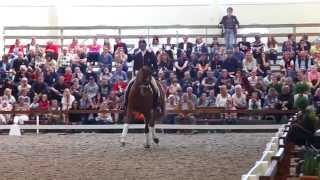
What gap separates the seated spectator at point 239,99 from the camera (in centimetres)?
1980

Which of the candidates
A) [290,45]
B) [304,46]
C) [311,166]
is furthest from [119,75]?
[311,166]

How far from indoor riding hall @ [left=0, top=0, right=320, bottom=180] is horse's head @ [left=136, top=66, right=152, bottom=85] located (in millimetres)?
29

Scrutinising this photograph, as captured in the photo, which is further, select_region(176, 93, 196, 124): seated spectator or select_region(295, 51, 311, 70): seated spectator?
select_region(295, 51, 311, 70): seated spectator

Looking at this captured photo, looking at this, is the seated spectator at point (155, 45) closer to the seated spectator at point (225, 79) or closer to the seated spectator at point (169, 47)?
the seated spectator at point (169, 47)

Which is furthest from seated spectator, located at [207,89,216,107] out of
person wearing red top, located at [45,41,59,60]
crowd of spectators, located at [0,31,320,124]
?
person wearing red top, located at [45,41,59,60]

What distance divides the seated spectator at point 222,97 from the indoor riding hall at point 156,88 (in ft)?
0.11

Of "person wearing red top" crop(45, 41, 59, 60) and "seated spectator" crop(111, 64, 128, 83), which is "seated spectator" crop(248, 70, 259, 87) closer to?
"seated spectator" crop(111, 64, 128, 83)

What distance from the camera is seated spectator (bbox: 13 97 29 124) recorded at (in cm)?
1986

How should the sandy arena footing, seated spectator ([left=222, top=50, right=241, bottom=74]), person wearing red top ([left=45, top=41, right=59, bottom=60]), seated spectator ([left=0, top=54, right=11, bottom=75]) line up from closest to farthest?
the sandy arena footing
seated spectator ([left=222, top=50, right=241, bottom=74])
seated spectator ([left=0, top=54, right=11, bottom=75])
person wearing red top ([left=45, top=41, right=59, bottom=60])

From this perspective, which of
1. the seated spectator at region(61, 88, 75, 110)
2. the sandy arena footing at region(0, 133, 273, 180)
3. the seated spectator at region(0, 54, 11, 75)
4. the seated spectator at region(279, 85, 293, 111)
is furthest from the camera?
the seated spectator at region(0, 54, 11, 75)

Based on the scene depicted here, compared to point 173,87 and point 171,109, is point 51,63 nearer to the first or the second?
point 173,87

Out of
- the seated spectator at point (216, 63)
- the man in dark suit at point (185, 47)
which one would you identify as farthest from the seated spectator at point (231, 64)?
the man in dark suit at point (185, 47)

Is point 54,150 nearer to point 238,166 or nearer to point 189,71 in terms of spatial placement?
point 238,166

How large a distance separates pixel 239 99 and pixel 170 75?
101 inches
